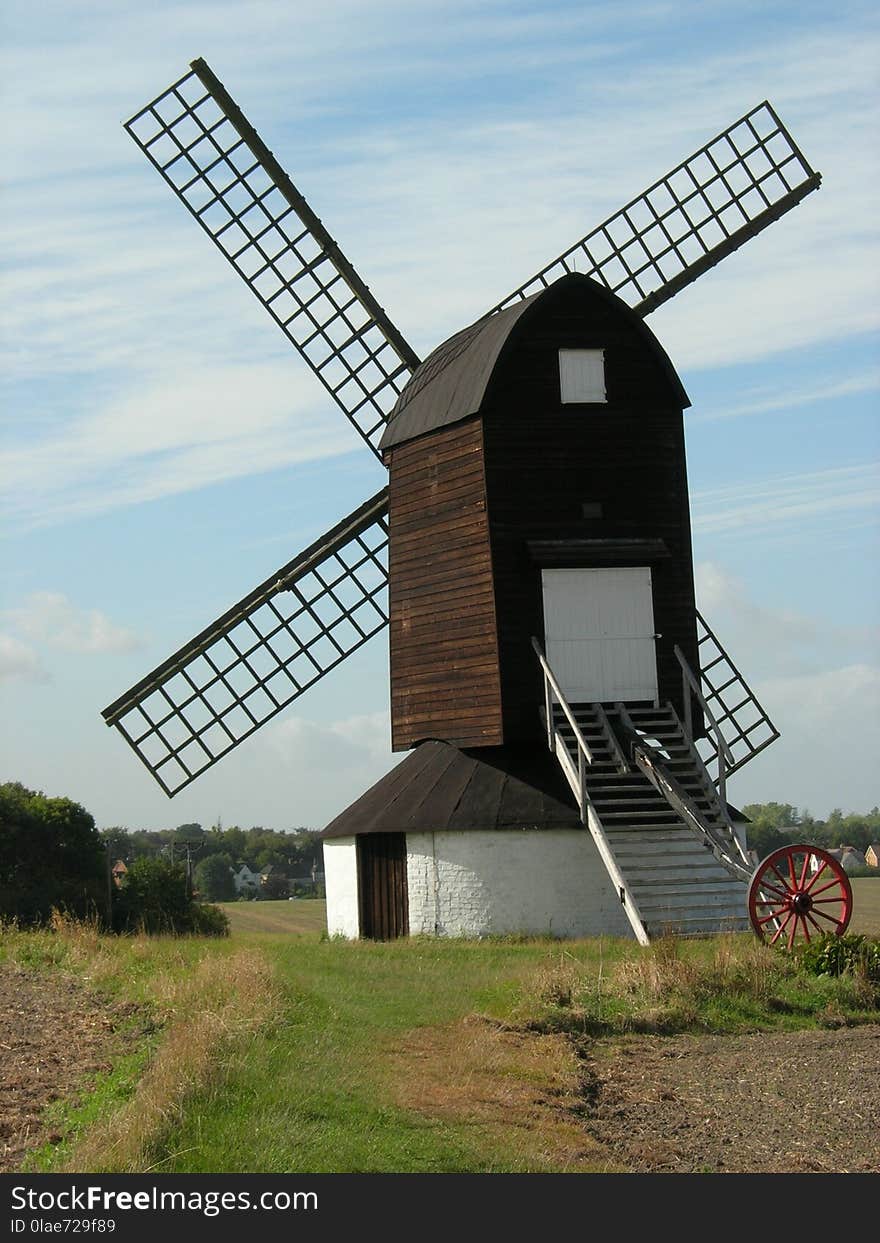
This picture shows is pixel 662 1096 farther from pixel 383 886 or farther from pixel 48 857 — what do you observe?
pixel 48 857

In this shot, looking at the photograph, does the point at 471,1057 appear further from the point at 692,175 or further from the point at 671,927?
the point at 692,175

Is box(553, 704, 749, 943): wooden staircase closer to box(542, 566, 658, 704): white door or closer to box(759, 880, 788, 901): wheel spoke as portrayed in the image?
box(542, 566, 658, 704): white door

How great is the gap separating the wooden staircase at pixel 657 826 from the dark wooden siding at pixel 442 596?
4.91 ft

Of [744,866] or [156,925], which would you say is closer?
[744,866]

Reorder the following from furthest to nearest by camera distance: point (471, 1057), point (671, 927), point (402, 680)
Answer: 1. point (402, 680)
2. point (671, 927)
3. point (471, 1057)

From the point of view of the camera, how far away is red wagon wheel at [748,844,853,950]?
18.5 metres

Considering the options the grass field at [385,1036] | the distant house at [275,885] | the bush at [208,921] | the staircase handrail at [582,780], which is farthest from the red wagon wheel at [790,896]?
the distant house at [275,885]

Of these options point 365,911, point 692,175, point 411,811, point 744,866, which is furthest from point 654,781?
point 692,175

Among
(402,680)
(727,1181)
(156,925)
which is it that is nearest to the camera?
(727,1181)

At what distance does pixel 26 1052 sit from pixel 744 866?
10.0 m

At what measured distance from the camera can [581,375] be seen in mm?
Answer: 24359

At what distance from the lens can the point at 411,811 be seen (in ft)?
78.1

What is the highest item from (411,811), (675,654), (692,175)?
(692,175)

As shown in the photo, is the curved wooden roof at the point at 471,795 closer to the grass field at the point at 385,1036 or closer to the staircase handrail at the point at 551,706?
the staircase handrail at the point at 551,706
